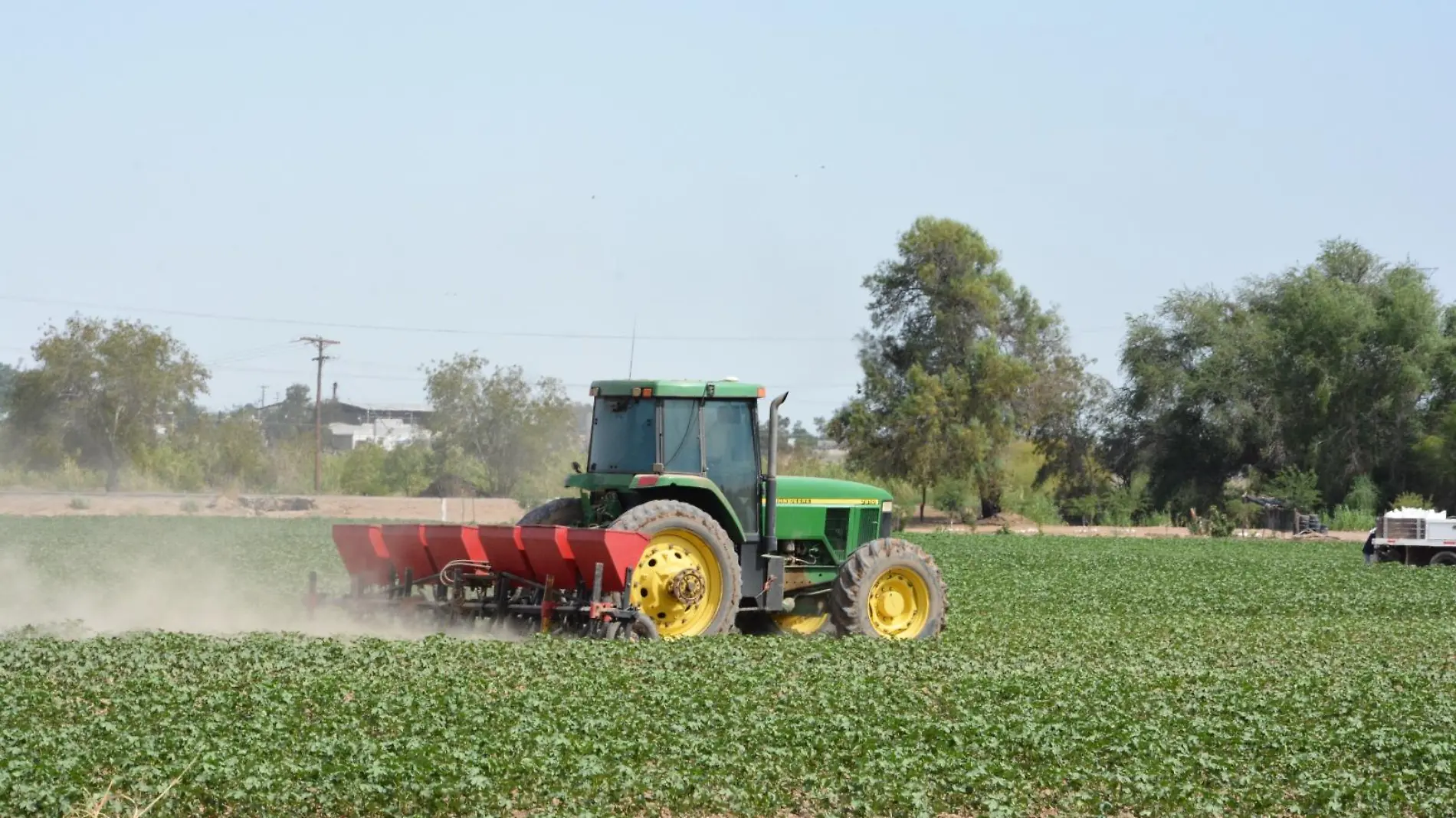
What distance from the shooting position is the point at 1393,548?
36.8m

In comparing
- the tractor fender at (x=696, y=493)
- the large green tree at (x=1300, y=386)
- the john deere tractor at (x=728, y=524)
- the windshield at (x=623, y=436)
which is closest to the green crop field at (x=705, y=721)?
the john deere tractor at (x=728, y=524)

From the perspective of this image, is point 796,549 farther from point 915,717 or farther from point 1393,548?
point 1393,548

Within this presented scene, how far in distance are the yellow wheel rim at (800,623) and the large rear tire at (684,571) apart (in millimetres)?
1779

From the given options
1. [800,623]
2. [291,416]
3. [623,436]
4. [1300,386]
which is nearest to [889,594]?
[800,623]

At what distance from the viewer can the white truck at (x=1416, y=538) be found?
36.0 meters

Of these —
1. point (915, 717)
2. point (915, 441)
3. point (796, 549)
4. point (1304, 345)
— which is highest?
point (1304, 345)

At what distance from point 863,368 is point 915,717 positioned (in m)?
55.5

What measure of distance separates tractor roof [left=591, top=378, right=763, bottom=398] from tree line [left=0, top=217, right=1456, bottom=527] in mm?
41183

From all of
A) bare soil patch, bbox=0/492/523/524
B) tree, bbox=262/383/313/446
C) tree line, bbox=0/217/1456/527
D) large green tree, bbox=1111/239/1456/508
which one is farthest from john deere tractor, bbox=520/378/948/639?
tree, bbox=262/383/313/446

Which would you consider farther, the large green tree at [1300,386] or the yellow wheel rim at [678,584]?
the large green tree at [1300,386]

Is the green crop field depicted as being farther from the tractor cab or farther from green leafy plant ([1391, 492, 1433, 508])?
green leafy plant ([1391, 492, 1433, 508])

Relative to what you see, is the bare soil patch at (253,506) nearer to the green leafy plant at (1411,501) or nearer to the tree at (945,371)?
the tree at (945,371)

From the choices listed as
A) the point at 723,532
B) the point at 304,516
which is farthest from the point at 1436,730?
the point at 304,516

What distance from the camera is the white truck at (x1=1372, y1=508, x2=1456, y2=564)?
36.0m
